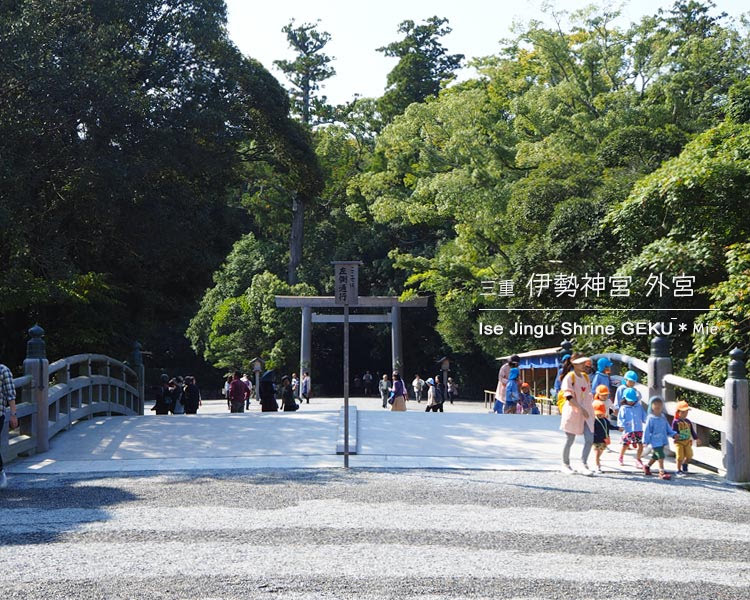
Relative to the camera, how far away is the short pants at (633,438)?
37.0 ft

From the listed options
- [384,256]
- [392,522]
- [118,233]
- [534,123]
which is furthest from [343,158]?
[392,522]

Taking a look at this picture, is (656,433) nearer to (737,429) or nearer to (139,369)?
(737,429)

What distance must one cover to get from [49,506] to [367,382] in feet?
122

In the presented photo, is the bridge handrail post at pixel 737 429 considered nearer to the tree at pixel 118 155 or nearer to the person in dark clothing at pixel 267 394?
the tree at pixel 118 155

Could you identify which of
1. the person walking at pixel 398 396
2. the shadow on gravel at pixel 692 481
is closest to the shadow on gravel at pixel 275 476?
the shadow on gravel at pixel 692 481

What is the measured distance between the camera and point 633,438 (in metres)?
11.3

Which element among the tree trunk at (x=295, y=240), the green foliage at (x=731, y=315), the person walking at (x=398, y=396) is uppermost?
the tree trunk at (x=295, y=240)

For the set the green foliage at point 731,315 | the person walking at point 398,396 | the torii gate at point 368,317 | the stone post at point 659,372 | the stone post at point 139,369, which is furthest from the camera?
the torii gate at point 368,317

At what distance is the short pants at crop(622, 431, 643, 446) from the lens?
11278 mm

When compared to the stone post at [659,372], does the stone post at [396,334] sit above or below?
above

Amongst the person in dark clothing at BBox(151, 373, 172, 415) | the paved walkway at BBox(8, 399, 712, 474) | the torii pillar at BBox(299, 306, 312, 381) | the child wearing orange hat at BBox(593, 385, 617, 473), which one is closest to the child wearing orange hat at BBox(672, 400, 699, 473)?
the paved walkway at BBox(8, 399, 712, 474)

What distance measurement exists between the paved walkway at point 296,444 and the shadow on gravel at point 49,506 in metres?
1.17

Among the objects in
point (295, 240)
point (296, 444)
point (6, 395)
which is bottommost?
point (296, 444)

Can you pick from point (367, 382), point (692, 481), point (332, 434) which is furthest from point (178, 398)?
point (367, 382)
